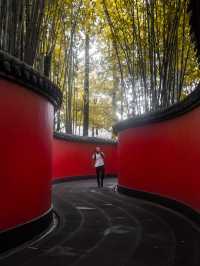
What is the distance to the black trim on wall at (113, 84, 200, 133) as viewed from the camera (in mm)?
5316

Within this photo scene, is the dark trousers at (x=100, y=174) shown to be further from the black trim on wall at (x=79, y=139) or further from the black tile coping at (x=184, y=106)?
the black trim on wall at (x=79, y=139)

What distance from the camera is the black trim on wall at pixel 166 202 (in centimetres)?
563

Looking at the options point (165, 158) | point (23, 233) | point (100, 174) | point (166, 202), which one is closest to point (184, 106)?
point (165, 158)

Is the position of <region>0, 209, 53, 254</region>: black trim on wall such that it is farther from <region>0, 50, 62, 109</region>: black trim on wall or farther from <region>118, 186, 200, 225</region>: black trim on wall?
<region>118, 186, 200, 225</region>: black trim on wall

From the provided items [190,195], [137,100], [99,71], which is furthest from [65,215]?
[99,71]

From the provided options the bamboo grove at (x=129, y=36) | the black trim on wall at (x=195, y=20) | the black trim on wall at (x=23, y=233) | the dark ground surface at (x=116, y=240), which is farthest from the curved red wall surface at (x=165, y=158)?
the black trim on wall at (x=23, y=233)

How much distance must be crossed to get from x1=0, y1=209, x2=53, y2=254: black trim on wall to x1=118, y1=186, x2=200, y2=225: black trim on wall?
1945 millimetres

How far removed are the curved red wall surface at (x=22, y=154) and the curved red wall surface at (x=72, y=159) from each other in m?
6.87

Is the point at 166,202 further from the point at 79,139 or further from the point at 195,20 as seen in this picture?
the point at 79,139

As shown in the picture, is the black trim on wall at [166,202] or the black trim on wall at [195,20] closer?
the black trim on wall at [195,20]

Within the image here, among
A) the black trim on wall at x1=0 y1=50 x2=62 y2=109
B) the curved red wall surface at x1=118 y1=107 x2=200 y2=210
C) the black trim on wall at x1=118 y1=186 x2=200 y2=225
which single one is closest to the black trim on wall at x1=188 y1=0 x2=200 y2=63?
the black trim on wall at x1=0 y1=50 x2=62 y2=109

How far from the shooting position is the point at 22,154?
427 cm

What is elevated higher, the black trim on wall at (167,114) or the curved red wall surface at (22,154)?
the black trim on wall at (167,114)

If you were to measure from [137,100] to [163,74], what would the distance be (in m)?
2.06
